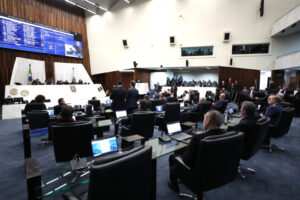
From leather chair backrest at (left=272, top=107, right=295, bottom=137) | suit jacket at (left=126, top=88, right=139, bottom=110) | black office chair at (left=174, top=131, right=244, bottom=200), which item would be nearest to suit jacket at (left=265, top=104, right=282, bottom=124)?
leather chair backrest at (left=272, top=107, right=295, bottom=137)

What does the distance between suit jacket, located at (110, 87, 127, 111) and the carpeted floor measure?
6.15 ft

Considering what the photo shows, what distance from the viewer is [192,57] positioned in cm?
1338

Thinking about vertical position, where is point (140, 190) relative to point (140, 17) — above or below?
below

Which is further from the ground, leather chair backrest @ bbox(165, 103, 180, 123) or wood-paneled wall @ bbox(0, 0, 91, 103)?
wood-paneled wall @ bbox(0, 0, 91, 103)

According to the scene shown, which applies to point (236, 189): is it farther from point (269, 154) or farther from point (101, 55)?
point (101, 55)

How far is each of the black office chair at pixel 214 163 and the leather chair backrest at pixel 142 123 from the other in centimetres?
146

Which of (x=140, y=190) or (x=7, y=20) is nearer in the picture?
(x=140, y=190)

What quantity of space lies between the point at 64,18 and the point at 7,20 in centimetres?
444

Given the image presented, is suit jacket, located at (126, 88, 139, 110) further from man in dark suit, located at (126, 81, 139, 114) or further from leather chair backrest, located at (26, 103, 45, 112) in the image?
leather chair backrest, located at (26, 103, 45, 112)

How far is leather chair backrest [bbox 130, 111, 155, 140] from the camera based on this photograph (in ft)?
9.99

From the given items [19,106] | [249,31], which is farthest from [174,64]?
[19,106]

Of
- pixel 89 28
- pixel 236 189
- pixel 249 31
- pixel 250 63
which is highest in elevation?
pixel 89 28

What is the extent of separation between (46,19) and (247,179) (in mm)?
15272

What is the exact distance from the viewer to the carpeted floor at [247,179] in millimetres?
2191
